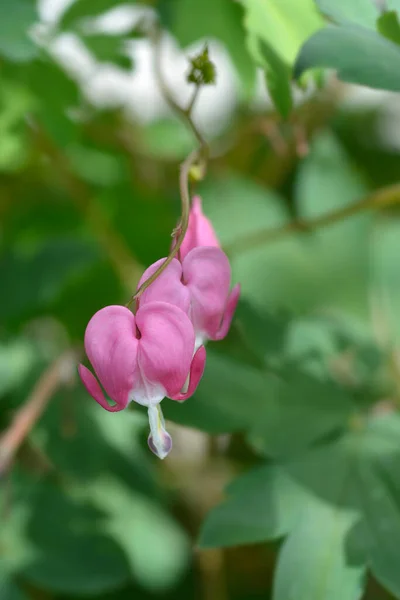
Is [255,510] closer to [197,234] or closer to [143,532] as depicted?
[197,234]

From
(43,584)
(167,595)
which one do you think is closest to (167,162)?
(167,595)

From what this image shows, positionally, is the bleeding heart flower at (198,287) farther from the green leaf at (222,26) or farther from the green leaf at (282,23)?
the green leaf at (222,26)

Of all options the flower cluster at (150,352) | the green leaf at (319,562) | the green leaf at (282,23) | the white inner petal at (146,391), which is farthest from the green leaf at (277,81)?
the green leaf at (319,562)

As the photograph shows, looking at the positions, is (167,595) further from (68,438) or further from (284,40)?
(284,40)

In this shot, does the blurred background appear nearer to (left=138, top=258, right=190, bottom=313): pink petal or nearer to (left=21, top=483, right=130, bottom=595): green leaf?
(left=21, top=483, right=130, bottom=595): green leaf

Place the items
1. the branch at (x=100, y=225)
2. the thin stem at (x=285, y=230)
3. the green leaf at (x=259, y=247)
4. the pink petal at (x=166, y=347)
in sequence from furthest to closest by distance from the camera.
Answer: the branch at (x=100, y=225), the green leaf at (x=259, y=247), the thin stem at (x=285, y=230), the pink petal at (x=166, y=347)
